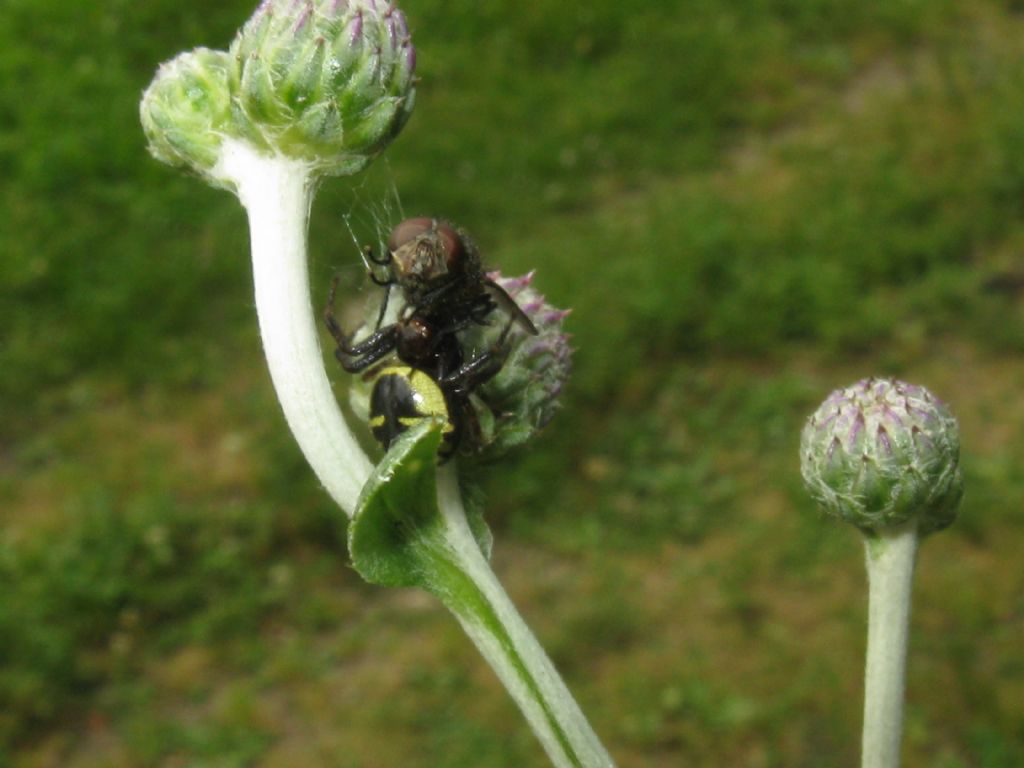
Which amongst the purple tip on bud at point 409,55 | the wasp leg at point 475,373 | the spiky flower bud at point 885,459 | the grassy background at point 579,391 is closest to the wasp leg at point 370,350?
the wasp leg at point 475,373

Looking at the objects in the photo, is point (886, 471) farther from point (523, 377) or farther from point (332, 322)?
point (332, 322)

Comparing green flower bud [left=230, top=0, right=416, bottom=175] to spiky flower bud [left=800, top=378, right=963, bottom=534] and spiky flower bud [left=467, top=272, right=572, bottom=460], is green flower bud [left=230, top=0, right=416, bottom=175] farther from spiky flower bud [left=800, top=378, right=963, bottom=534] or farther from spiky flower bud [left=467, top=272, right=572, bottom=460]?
spiky flower bud [left=800, top=378, right=963, bottom=534]

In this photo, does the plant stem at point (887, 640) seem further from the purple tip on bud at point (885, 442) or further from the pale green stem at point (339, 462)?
the pale green stem at point (339, 462)

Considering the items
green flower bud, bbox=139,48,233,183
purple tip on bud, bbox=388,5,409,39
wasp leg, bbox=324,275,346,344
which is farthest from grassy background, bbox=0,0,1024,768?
purple tip on bud, bbox=388,5,409,39

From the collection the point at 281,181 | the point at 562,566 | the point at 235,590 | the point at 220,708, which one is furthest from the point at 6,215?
the point at 281,181

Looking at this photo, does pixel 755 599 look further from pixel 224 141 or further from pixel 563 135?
pixel 224 141

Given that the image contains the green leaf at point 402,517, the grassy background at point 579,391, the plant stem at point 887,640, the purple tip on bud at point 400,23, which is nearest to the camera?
the green leaf at point 402,517
